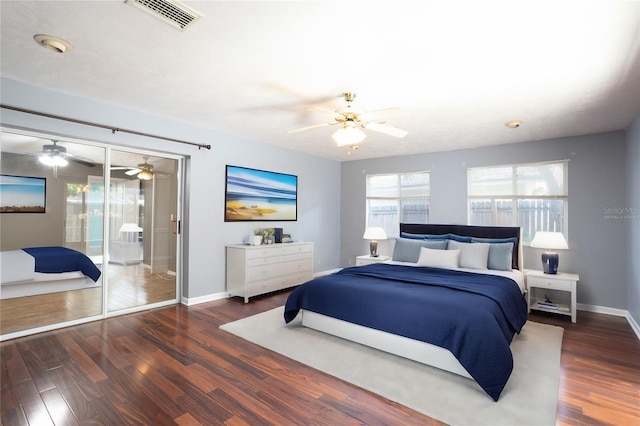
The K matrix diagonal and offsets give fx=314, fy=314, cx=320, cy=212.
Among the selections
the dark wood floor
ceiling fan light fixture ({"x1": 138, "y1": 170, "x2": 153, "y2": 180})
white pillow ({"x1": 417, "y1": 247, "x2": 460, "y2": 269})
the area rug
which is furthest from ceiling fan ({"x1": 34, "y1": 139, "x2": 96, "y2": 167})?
white pillow ({"x1": 417, "y1": 247, "x2": 460, "y2": 269})

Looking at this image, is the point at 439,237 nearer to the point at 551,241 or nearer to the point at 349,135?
the point at 551,241

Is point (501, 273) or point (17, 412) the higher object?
point (501, 273)

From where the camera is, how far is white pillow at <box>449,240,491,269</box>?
429cm

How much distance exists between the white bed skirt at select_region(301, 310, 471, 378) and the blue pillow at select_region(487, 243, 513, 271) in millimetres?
2176

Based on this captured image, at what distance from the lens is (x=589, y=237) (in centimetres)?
444

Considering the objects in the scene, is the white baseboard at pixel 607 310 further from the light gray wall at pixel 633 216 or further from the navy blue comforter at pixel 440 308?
the navy blue comforter at pixel 440 308

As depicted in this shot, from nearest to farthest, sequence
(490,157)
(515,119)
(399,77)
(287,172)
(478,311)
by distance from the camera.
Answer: (478,311)
(399,77)
(515,119)
(490,157)
(287,172)

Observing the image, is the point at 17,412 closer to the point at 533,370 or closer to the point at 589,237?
the point at 533,370

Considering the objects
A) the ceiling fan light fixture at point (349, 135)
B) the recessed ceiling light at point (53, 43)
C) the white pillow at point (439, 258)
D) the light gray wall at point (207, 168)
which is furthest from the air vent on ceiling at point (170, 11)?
the white pillow at point (439, 258)

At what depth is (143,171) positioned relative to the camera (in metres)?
4.27

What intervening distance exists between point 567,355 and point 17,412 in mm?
4395

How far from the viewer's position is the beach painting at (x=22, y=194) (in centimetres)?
315

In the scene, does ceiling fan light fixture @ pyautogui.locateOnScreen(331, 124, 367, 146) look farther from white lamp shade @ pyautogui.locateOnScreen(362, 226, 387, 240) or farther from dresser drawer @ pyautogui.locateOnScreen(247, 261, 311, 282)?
white lamp shade @ pyautogui.locateOnScreen(362, 226, 387, 240)

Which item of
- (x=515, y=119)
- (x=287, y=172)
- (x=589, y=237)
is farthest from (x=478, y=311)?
(x=287, y=172)
